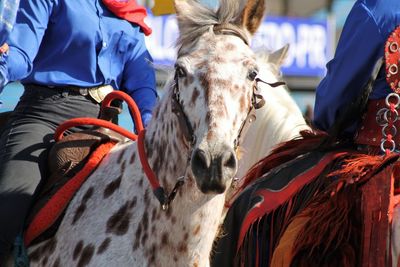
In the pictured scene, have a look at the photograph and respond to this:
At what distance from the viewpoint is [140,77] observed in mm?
4246

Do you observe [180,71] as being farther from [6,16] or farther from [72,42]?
[72,42]

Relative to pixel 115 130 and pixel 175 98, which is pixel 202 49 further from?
pixel 115 130

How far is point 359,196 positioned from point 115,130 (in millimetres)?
1341

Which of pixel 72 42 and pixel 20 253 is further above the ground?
pixel 72 42

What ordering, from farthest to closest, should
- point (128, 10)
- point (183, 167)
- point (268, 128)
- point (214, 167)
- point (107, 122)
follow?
point (268, 128) < point (128, 10) < point (107, 122) < point (183, 167) < point (214, 167)

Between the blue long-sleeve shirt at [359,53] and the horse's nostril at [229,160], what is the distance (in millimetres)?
727

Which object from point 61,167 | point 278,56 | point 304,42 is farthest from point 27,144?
point 304,42

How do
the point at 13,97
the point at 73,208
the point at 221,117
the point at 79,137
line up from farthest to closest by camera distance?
1. the point at 13,97
2. the point at 79,137
3. the point at 73,208
4. the point at 221,117

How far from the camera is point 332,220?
9.64 feet

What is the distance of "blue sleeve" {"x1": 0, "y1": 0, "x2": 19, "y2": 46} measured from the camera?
3291mm

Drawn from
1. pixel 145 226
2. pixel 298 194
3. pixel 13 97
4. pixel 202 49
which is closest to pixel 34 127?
pixel 145 226

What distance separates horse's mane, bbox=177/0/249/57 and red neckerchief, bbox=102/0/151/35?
0.97 metres

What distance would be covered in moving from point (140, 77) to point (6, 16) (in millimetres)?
1088

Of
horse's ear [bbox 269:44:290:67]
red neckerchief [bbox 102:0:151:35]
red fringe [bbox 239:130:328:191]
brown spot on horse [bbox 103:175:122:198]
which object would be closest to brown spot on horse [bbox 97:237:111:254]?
brown spot on horse [bbox 103:175:122:198]
